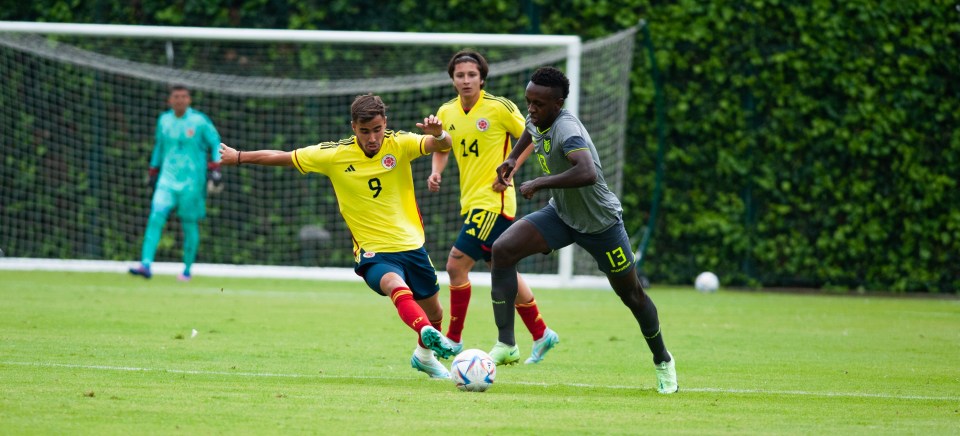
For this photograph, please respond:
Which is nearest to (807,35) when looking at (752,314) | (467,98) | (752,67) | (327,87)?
(752,67)

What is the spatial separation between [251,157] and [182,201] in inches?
327

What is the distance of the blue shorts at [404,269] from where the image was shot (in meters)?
8.34

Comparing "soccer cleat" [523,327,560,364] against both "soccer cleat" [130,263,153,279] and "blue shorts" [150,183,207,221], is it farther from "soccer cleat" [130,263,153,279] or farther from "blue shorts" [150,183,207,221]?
"soccer cleat" [130,263,153,279]

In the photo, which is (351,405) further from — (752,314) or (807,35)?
(807,35)

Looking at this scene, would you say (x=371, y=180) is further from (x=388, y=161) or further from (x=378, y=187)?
(x=388, y=161)

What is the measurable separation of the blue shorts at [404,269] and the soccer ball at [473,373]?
0.95 metres

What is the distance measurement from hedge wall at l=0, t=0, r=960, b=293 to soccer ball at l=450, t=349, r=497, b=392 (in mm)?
10580

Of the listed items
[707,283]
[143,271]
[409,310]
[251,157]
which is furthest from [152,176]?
[409,310]

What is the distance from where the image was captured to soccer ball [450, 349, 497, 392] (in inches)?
294

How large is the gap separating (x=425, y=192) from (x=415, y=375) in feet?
31.9

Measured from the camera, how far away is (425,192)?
17969 millimetres

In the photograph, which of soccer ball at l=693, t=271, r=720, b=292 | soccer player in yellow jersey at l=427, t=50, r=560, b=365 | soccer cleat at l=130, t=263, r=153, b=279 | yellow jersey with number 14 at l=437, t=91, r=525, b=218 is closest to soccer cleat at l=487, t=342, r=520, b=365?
soccer player in yellow jersey at l=427, t=50, r=560, b=365

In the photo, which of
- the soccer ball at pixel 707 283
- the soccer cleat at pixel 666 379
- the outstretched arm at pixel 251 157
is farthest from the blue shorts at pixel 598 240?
the soccer ball at pixel 707 283

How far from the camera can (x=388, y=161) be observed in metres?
8.59
